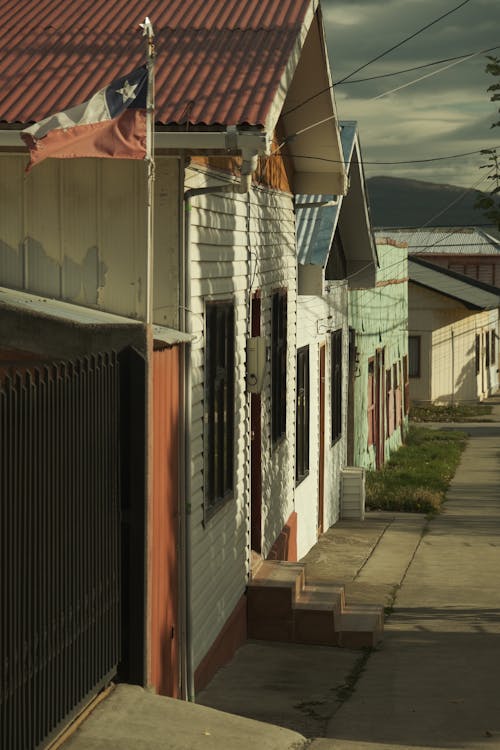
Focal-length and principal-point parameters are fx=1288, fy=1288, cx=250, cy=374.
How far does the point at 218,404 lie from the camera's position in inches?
402

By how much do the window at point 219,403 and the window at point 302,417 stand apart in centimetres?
453

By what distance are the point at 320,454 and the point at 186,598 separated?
8844mm

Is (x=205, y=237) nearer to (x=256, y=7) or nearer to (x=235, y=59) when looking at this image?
(x=235, y=59)

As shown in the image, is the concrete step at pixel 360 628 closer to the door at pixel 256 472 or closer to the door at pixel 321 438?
the door at pixel 256 472

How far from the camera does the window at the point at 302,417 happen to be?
15.4m

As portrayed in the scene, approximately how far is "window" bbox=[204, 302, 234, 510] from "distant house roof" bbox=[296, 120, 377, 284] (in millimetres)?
4524

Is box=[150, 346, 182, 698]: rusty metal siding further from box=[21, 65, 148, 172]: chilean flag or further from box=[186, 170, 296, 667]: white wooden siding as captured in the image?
box=[21, 65, 148, 172]: chilean flag

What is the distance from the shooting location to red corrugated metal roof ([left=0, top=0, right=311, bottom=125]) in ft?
28.5

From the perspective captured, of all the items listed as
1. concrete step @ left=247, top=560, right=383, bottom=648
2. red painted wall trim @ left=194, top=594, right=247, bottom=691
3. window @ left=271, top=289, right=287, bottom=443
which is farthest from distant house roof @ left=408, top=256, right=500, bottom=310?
red painted wall trim @ left=194, top=594, right=247, bottom=691

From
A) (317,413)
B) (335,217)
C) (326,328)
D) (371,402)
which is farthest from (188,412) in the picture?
(371,402)

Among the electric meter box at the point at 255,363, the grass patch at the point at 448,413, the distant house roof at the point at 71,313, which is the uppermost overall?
the distant house roof at the point at 71,313

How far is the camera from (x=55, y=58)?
9.60 meters

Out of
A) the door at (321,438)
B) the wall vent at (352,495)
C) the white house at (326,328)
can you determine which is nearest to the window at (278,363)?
the white house at (326,328)

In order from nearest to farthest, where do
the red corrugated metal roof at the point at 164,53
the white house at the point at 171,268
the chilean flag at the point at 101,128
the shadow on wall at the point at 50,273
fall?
the chilean flag at the point at 101,128
the white house at the point at 171,268
the red corrugated metal roof at the point at 164,53
the shadow on wall at the point at 50,273
